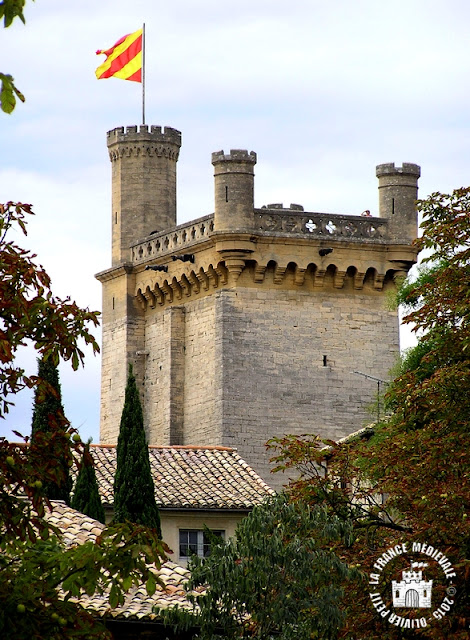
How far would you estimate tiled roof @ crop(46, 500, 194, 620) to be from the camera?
2298cm

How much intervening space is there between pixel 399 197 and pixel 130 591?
30.7m

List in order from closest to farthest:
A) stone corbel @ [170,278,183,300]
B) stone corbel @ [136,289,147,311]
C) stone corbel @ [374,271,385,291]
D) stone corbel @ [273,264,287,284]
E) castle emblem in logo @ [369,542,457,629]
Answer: castle emblem in logo @ [369,542,457,629], stone corbel @ [273,264,287,284], stone corbel @ [374,271,385,291], stone corbel @ [170,278,183,300], stone corbel @ [136,289,147,311]

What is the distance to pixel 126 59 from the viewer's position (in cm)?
5562

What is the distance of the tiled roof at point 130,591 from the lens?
22984 mm

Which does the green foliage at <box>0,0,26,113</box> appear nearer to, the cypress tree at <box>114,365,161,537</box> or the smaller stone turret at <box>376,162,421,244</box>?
the cypress tree at <box>114,365,161,537</box>

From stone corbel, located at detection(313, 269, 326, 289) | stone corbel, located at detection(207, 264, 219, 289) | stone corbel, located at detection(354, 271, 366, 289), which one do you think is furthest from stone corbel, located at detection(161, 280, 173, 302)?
stone corbel, located at detection(354, 271, 366, 289)

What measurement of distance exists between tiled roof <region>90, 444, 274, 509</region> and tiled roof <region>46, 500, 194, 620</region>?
7642mm

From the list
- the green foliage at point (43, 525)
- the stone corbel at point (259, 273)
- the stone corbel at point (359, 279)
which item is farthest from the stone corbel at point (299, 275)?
the green foliage at point (43, 525)

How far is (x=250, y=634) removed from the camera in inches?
828

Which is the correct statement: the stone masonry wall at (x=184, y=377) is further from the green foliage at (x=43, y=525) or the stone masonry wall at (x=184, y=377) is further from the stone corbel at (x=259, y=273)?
the green foliage at (x=43, y=525)

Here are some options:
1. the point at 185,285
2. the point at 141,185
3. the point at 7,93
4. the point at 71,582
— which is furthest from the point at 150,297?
the point at 7,93

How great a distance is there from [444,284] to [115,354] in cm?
3624

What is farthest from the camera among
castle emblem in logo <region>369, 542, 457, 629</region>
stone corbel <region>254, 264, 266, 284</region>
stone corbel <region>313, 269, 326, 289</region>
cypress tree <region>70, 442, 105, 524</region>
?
stone corbel <region>313, 269, 326, 289</region>

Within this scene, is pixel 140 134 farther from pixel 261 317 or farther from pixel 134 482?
pixel 134 482
